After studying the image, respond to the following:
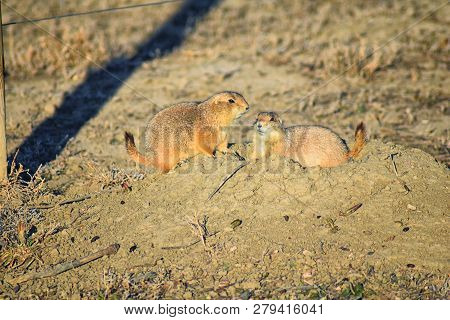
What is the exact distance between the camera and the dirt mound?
5.64 m

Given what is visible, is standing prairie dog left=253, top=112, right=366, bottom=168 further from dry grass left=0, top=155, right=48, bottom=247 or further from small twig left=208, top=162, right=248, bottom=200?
dry grass left=0, top=155, right=48, bottom=247

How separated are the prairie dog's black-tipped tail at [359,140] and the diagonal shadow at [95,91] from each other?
4.13m

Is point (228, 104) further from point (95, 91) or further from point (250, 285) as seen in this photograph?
point (95, 91)

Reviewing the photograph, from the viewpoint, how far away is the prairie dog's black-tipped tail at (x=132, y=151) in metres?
6.89

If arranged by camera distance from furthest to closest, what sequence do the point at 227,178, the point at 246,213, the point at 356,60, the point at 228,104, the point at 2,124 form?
the point at 356,60 < the point at 228,104 < the point at 2,124 < the point at 227,178 < the point at 246,213

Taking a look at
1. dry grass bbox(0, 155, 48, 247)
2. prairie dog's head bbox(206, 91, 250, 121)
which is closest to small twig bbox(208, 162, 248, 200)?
prairie dog's head bbox(206, 91, 250, 121)

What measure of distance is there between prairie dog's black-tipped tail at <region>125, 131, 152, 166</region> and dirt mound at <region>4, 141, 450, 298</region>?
0.60 feet

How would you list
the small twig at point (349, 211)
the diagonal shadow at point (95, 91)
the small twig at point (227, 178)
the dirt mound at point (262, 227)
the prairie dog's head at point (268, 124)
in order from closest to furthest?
1. the dirt mound at point (262, 227)
2. the small twig at point (349, 211)
3. the small twig at point (227, 178)
4. the prairie dog's head at point (268, 124)
5. the diagonal shadow at point (95, 91)

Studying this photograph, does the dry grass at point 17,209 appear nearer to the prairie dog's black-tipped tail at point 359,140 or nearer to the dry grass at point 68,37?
the prairie dog's black-tipped tail at point 359,140

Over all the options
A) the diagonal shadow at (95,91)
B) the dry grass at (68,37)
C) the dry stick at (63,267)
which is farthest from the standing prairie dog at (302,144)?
the dry grass at (68,37)

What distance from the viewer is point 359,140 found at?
270 inches

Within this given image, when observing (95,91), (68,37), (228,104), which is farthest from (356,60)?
(68,37)

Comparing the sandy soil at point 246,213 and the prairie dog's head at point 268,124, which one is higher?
the prairie dog's head at point 268,124

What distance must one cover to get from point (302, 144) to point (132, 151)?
6.16ft
